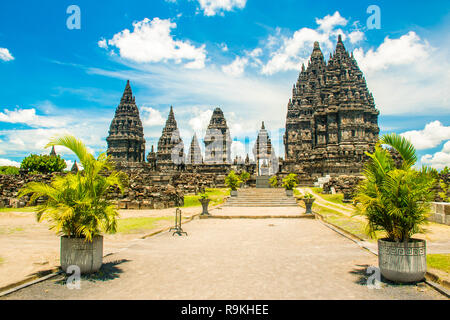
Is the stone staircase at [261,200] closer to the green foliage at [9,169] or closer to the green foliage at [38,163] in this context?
the green foliage at [38,163]

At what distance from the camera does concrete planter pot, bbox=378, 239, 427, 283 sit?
18.9 feet

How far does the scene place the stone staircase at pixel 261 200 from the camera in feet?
86.8

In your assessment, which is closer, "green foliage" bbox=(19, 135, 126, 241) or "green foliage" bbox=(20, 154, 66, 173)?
"green foliage" bbox=(19, 135, 126, 241)

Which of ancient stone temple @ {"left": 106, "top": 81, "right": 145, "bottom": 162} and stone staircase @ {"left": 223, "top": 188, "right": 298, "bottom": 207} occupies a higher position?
ancient stone temple @ {"left": 106, "top": 81, "right": 145, "bottom": 162}

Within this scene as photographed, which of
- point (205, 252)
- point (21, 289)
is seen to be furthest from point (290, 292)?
point (21, 289)

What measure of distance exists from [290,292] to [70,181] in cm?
519

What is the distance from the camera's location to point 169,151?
72.1 m

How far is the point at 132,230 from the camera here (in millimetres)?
12992

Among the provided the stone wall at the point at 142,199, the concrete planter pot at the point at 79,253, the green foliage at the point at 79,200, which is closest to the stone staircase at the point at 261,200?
the stone wall at the point at 142,199

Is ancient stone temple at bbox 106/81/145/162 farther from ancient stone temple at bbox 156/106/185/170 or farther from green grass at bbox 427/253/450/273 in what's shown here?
green grass at bbox 427/253/450/273

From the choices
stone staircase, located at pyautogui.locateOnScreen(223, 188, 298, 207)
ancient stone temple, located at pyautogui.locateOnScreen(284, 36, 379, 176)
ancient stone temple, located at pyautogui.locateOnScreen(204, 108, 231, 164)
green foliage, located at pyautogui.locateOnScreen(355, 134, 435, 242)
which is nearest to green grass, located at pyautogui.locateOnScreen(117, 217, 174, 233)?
green foliage, located at pyautogui.locateOnScreen(355, 134, 435, 242)

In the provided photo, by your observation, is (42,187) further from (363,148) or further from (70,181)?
(363,148)

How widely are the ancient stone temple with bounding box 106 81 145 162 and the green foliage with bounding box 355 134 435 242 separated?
79.6 metres

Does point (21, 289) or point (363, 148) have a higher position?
point (363, 148)
